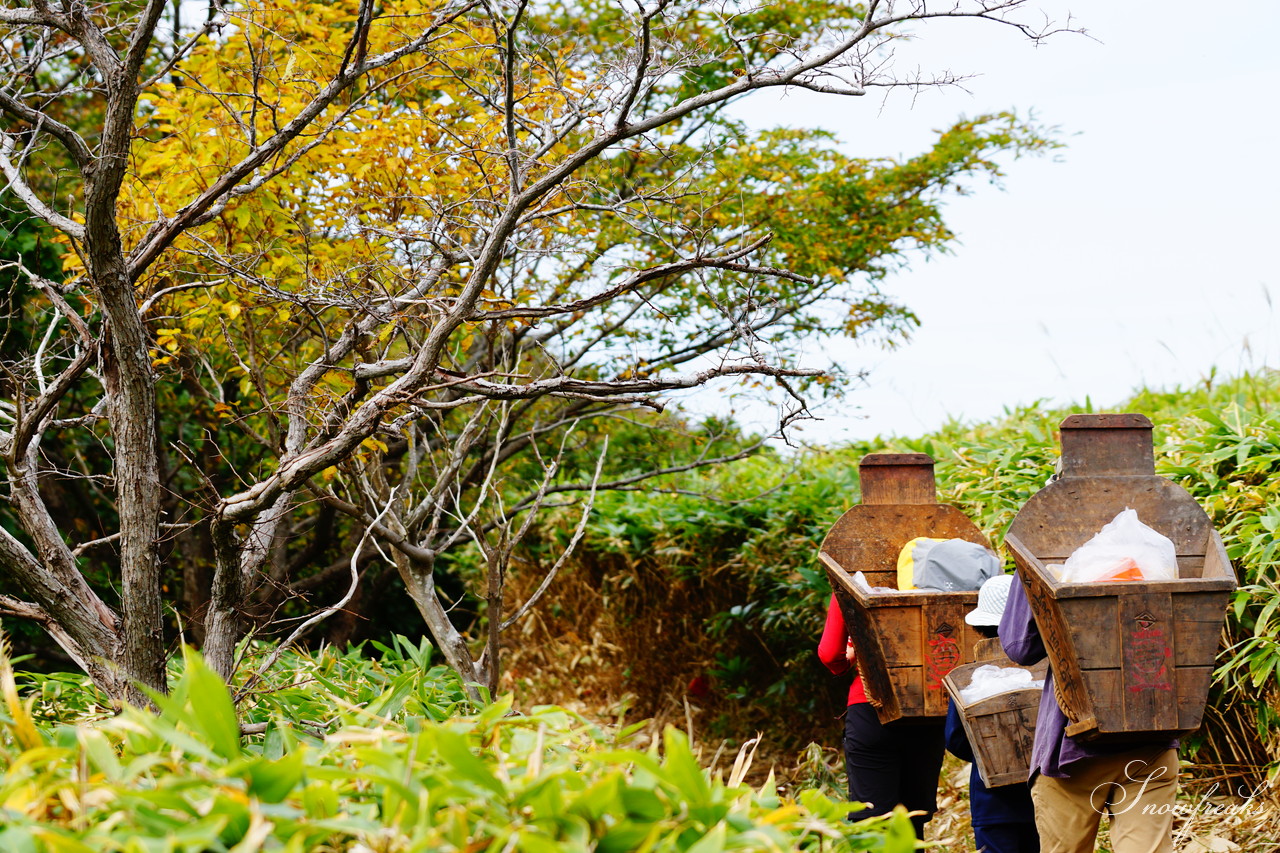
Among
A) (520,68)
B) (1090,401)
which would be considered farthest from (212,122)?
(1090,401)

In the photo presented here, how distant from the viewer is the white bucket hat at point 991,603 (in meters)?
3.80

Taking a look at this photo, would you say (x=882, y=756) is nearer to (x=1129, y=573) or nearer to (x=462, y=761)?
(x=1129, y=573)

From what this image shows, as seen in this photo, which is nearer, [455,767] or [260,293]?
[455,767]

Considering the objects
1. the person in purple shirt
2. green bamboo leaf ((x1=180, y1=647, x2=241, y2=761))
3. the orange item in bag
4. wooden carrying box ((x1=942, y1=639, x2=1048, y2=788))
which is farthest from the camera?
wooden carrying box ((x1=942, y1=639, x2=1048, y2=788))

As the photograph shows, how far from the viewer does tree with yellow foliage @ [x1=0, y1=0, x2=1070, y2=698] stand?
3.36m

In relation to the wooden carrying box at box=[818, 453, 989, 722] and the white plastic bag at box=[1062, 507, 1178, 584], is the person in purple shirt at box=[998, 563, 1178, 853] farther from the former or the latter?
the wooden carrying box at box=[818, 453, 989, 722]

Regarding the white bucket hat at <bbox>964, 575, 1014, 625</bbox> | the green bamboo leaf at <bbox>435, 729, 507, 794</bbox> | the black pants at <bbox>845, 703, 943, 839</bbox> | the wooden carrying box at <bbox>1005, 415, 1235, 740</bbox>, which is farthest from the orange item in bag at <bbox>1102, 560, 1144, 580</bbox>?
the green bamboo leaf at <bbox>435, 729, 507, 794</bbox>

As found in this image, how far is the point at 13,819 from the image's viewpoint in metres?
1.57

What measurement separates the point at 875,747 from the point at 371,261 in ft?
10.3

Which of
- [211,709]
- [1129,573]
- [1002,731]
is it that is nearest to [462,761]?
[211,709]

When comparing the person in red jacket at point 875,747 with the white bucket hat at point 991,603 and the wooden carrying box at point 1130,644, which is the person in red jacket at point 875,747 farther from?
the wooden carrying box at point 1130,644

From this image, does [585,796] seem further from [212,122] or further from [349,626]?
[349,626]

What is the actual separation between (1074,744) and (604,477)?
19.9ft

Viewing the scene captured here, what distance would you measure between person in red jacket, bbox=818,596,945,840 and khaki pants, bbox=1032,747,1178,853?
0.92 m
